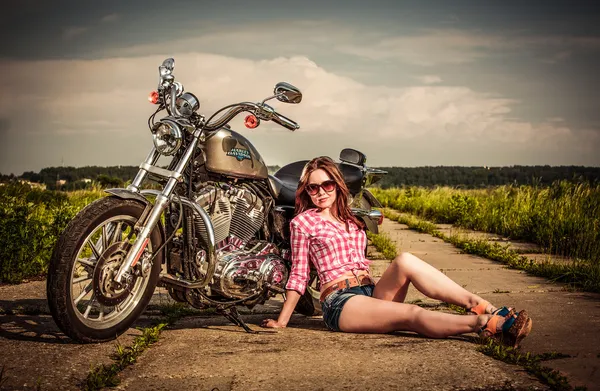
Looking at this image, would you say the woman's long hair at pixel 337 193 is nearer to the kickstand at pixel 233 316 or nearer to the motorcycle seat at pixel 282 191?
the motorcycle seat at pixel 282 191

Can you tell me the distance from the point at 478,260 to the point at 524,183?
7.99 meters

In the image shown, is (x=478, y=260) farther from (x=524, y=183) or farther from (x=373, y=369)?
(x=524, y=183)

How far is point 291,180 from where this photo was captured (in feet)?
16.3

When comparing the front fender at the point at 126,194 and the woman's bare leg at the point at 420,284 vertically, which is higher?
the front fender at the point at 126,194

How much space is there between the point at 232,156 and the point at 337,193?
832mm

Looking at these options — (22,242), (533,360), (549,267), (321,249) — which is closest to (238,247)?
(321,249)

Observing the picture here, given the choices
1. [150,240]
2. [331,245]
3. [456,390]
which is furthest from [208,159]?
[456,390]

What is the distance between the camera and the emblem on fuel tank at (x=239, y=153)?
4258mm

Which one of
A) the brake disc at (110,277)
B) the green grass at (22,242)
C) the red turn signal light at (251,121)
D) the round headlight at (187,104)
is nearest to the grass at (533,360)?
the red turn signal light at (251,121)

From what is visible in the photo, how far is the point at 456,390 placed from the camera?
2945 mm

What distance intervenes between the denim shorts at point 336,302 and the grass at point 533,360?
35.2 inches

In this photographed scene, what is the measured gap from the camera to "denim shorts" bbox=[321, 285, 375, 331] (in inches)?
164

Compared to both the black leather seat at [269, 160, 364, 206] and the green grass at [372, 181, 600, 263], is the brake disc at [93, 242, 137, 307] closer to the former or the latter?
the black leather seat at [269, 160, 364, 206]

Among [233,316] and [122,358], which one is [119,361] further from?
[233,316]
